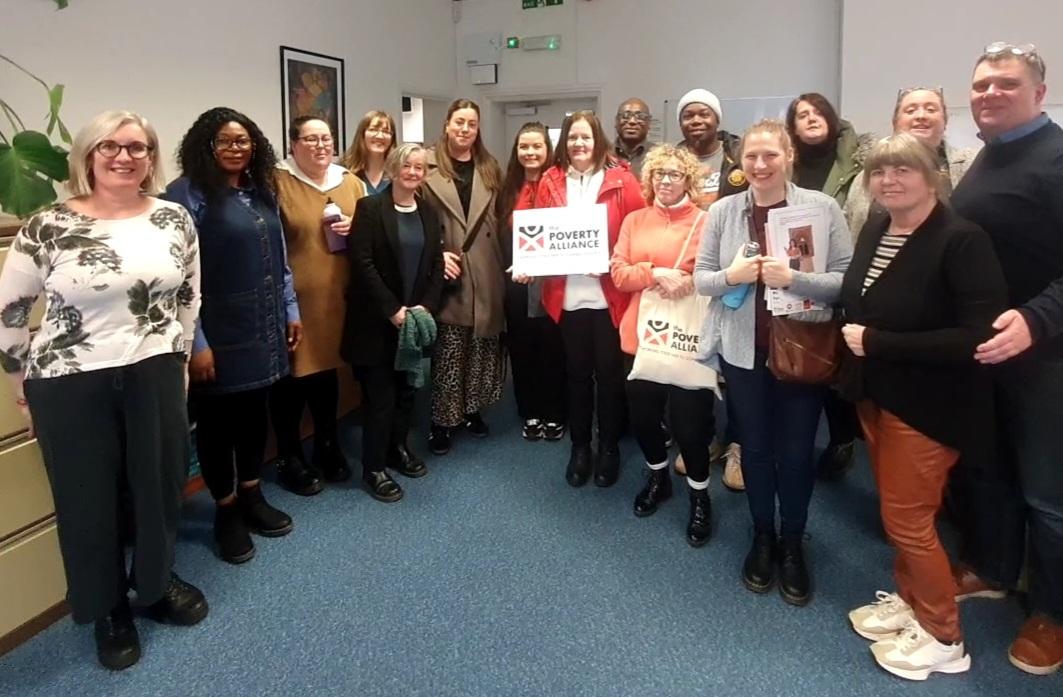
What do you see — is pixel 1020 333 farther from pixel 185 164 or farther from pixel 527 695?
pixel 185 164

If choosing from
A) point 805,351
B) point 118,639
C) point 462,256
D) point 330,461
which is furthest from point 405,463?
point 805,351

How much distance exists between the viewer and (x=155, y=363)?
1.90 meters

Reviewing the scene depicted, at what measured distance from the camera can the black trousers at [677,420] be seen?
2451mm

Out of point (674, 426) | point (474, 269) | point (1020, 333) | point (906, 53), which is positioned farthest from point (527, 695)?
point (906, 53)

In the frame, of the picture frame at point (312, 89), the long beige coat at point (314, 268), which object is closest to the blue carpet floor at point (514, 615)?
the long beige coat at point (314, 268)

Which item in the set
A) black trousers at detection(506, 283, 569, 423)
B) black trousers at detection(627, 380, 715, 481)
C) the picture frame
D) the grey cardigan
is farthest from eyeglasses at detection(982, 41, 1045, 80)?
the picture frame

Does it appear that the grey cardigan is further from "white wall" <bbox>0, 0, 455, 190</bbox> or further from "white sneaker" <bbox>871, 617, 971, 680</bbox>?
"white wall" <bbox>0, 0, 455, 190</bbox>

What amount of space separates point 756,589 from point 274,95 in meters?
4.12

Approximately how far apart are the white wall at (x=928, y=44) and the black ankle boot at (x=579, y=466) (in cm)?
353

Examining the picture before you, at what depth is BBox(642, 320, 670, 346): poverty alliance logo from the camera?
2418 millimetres

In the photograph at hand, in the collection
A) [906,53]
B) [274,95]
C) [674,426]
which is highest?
[906,53]

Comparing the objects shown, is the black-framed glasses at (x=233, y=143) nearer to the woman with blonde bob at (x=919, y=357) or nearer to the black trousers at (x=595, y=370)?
the black trousers at (x=595, y=370)

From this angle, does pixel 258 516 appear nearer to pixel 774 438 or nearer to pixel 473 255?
pixel 473 255

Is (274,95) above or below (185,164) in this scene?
above
